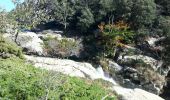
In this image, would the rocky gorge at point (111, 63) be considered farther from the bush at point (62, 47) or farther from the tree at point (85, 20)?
the tree at point (85, 20)

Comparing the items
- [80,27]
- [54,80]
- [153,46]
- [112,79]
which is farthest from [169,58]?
[54,80]

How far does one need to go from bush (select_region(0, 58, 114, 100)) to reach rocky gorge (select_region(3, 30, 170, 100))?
8382 mm

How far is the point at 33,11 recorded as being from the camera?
4516cm

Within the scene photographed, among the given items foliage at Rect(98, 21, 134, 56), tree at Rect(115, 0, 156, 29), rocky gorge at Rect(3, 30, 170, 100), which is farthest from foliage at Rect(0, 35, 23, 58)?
tree at Rect(115, 0, 156, 29)

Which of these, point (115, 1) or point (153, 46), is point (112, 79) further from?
point (115, 1)

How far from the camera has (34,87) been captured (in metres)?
27.7

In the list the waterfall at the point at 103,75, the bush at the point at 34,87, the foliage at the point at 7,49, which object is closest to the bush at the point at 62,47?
the waterfall at the point at 103,75

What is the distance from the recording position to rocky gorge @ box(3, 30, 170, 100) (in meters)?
41.6

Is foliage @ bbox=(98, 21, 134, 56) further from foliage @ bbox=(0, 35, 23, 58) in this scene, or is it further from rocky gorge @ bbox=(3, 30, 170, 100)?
foliage @ bbox=(0, 35, 23, 58)

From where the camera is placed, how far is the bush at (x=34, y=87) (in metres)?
26.8

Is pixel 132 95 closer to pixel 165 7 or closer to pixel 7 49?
pixel 7 49

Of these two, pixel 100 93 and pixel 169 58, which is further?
pixel 169 58

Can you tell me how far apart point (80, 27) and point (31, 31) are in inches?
219

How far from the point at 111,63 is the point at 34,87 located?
17649 millimetres
